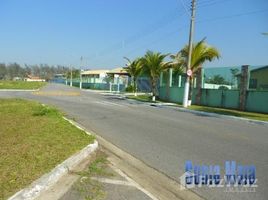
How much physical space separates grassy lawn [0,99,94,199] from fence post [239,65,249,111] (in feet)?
52.1

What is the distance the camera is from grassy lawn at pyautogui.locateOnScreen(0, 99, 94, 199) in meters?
6.11

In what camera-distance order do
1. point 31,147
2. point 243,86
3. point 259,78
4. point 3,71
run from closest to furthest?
point 31,147, point 259,78, point 243,86, point 3,71

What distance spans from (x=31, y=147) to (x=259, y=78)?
1982cm

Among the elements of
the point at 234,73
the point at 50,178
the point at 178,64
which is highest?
the point at 178,64

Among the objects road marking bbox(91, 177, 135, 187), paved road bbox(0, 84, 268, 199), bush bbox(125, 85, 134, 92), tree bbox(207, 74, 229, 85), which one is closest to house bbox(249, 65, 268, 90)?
tree bbox(207, 74, 229, 85)

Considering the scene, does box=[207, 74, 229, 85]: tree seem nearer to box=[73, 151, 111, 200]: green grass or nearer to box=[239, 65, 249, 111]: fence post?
box=[239, 65, 249, 111]: fence post

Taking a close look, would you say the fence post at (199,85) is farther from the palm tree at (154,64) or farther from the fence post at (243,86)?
the palm tree at (154,64)

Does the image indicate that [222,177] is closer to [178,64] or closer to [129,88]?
[178,64]

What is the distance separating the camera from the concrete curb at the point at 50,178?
5402 millimetres

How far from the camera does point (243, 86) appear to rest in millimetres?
25750

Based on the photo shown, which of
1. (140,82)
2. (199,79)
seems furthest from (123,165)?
(140,82)

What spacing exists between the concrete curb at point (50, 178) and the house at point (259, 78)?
18525 mm

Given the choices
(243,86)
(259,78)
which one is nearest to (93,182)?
(259,78)

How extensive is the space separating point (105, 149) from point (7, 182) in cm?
423
